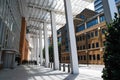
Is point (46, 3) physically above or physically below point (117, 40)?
above

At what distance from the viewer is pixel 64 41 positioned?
4969cm

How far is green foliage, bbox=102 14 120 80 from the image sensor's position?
10.6ft

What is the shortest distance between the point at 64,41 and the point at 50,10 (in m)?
28.7

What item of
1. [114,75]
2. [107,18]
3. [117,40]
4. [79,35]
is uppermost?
[79,35]

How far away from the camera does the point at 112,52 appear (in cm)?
340

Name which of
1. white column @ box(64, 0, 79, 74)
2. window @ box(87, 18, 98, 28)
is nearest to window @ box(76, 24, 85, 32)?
window @ box(87, 18, 98, 28)

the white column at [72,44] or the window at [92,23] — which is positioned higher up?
the window at [92,23]

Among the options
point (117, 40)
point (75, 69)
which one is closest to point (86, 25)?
point (75, 69)

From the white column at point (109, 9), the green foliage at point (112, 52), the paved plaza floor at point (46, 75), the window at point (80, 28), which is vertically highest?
the window at point (80, 28)

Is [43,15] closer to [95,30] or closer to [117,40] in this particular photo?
[95,30]

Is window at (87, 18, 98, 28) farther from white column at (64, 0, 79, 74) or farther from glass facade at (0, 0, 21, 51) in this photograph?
glass facade at (0, 0, 21, 51)

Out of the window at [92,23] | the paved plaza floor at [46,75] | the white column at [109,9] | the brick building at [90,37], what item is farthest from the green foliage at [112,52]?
the window at [92,23]

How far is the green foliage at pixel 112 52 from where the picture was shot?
10.6 ft

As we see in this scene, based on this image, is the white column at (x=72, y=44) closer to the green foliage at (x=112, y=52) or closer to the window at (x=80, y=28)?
the green foliage at (x=112, y=52)
